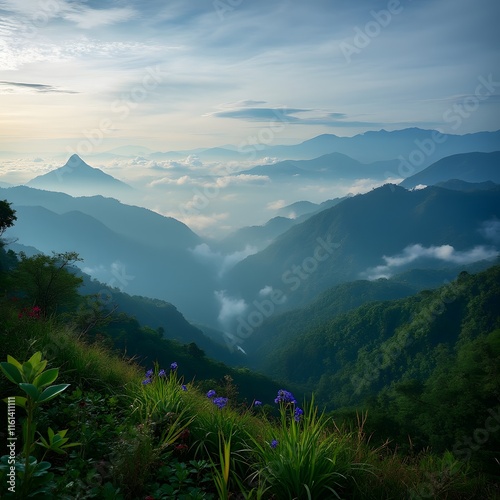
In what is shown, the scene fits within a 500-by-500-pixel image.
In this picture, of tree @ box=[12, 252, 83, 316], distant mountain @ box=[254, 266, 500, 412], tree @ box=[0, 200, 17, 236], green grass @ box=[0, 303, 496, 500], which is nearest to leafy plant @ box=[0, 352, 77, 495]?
green grass @ box=[0, 303, 496, 500]

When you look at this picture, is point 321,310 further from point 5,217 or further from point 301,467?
point 301,467

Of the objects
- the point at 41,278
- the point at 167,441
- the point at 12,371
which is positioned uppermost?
the point at 12,371

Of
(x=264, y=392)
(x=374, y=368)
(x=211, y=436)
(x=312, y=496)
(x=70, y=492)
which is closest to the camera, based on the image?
(x=70, y=492)

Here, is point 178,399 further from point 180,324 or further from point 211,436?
point 180,324

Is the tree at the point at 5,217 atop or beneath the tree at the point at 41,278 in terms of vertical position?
atop

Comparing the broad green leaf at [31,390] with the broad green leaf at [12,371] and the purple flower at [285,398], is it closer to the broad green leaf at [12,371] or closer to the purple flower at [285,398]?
the broad green leaf at [12,371]

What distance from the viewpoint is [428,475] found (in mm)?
3109

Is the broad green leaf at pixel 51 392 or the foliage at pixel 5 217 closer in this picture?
the broad green leaf at pixel 51 392

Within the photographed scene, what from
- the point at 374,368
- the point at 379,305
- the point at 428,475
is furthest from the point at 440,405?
the point at 379,305

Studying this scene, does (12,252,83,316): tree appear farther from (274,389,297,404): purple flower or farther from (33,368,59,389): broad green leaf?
(33,368,59,389): broad green leaf

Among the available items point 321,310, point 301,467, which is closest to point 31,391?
point 301,467

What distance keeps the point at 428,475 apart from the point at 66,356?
3.98 m

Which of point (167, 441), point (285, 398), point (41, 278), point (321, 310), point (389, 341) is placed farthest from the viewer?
point (321, 310)

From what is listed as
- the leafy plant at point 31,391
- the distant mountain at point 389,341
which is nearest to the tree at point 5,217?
the leafy plant at point 31,391
